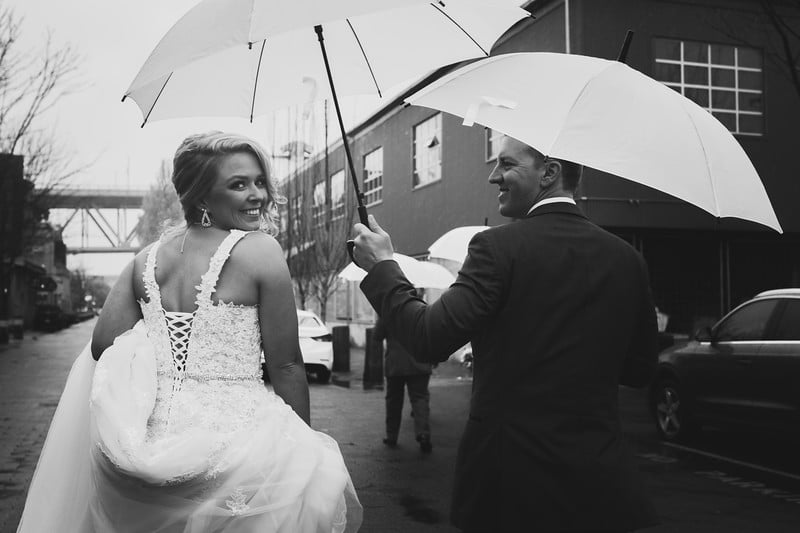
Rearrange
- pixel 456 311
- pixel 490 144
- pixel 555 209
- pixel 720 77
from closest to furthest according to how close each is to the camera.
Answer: pixel 456 311, pixel 555 209, pixel 720 77, pixel 490 144

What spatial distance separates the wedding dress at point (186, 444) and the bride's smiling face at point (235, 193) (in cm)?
7

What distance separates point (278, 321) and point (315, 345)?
1410 cm

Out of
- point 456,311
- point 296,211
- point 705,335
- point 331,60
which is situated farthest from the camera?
point 296,211

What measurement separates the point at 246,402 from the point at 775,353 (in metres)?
6.94

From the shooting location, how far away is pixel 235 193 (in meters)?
2.65


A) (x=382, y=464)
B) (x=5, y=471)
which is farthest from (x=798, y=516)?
(x=5, y=471)

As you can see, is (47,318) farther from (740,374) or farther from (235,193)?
(235,193)

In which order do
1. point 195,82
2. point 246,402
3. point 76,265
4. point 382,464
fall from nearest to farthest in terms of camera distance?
1. point 246,402
2. point 195,82
3. point 382,464
4. point 76,265

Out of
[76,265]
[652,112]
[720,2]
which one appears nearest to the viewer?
[652,112]

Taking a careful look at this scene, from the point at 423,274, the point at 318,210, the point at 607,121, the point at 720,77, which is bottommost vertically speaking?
the point at 423,274

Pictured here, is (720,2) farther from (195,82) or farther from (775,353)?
(195,82)

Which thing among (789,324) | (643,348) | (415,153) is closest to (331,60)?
(643,348)

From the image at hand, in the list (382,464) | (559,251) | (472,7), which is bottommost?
(382,464)

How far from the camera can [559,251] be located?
91.1 inches
